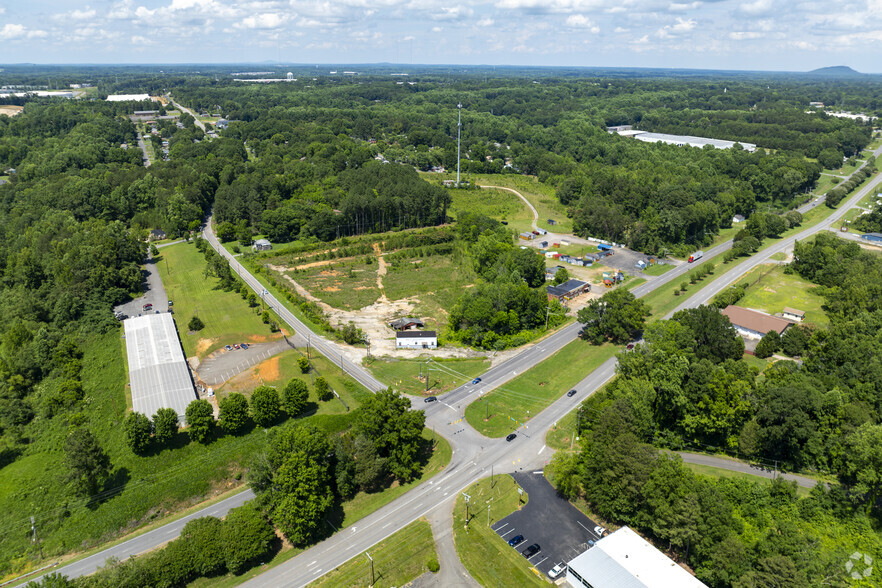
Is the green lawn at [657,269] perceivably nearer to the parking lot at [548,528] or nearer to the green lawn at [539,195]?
the green lawn at [539,195]

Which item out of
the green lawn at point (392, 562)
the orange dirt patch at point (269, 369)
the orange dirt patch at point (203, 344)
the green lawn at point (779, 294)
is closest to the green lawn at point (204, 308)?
the orange dirt patch at point (203, 344)

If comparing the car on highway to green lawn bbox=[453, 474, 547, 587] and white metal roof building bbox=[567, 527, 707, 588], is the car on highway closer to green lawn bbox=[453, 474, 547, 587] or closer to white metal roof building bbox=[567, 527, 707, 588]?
green lawn bbox=[453, 474, 547, 587]

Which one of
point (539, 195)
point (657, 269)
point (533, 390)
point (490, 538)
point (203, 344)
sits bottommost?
point (490, 538)

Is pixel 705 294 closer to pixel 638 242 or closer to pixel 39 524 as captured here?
pixel 638 242

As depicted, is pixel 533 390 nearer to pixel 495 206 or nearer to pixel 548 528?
pixel 548 528

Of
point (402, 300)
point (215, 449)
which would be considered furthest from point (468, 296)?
point (215, 449)

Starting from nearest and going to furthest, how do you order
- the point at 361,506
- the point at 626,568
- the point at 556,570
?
the point at 626,568 < the point at 556,570 < the point at 361,506

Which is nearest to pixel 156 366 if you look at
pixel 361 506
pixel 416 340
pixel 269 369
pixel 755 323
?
pixel 269 369
